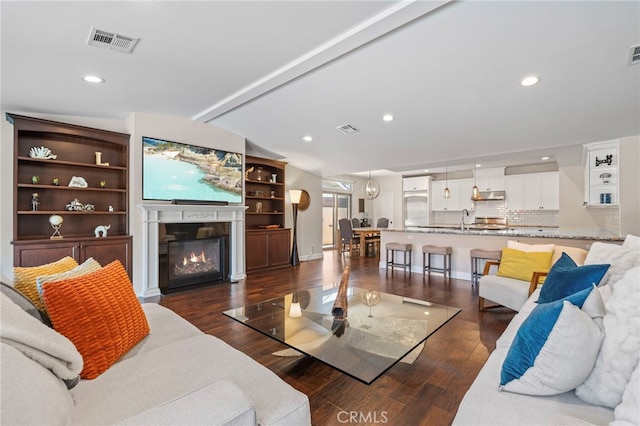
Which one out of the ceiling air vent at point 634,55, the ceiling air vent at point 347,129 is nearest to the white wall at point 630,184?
the ceiling air vent at point 634,55

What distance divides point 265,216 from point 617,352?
6.08 meters

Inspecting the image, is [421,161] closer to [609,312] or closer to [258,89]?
[258,89]

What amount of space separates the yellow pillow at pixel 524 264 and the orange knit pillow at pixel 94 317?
12.1ft

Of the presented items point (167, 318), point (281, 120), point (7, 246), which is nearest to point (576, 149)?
point (281, 120)

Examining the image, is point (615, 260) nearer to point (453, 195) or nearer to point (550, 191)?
point (550, 191)

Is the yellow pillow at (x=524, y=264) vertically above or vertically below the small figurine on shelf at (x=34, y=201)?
below

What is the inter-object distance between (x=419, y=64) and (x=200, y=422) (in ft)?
10.9

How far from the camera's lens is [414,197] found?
9.80 metres

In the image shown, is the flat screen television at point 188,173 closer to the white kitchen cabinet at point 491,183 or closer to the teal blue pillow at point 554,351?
Answer: the teal blue pillow at point 554,351

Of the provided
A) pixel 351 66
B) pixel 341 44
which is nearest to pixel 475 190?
pixel 351 66

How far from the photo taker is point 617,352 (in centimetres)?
108

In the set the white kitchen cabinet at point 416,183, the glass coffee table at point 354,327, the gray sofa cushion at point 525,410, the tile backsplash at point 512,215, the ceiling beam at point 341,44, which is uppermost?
the ceiling beam at point 341,44

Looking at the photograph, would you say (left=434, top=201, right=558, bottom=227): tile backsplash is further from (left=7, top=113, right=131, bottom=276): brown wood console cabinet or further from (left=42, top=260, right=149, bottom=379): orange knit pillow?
(left=42, top=260, right=149, bottom=379): orange knit pillow

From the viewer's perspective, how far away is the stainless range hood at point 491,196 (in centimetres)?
795
